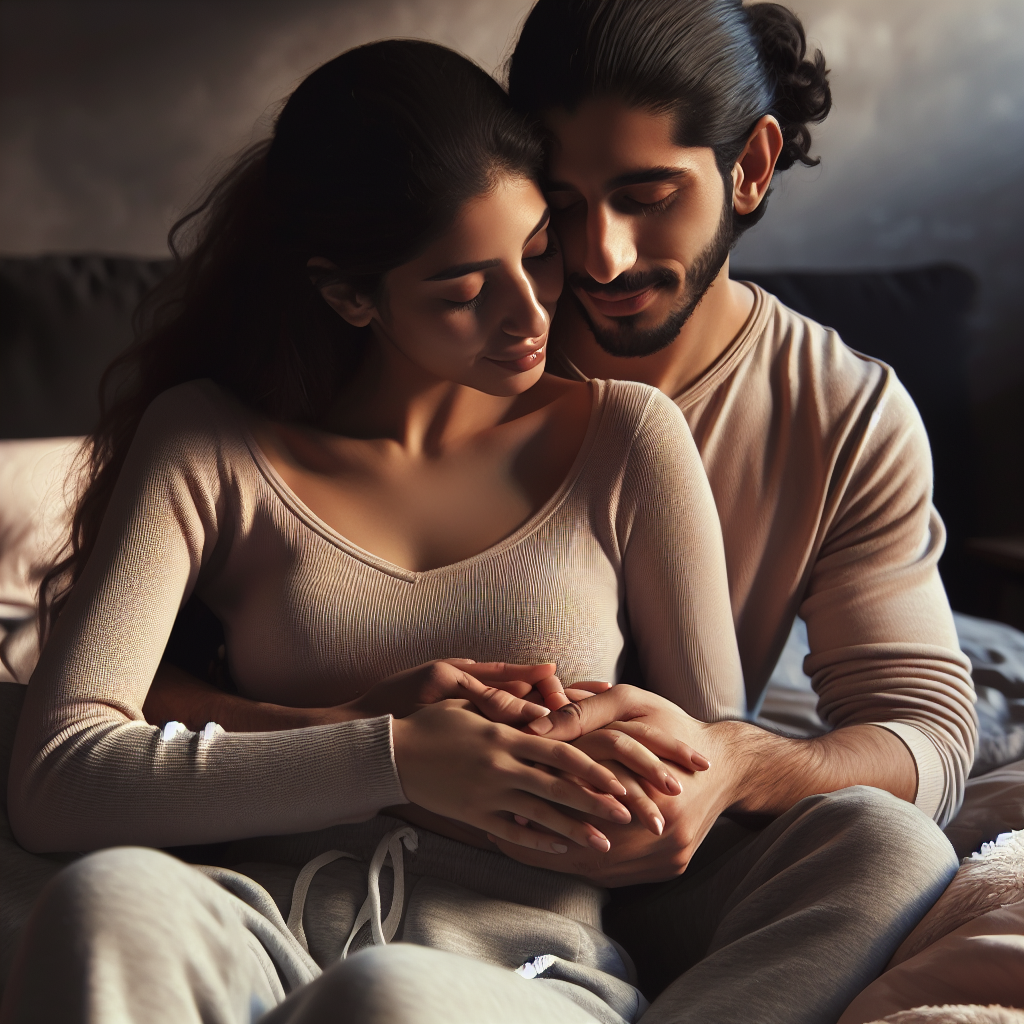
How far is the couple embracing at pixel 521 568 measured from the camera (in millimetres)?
910

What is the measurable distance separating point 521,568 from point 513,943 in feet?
1.09

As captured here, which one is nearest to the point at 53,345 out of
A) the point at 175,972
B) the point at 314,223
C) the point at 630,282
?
the point at 314,223

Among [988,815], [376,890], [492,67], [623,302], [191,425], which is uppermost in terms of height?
[492,67]

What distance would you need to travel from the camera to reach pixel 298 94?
105cm

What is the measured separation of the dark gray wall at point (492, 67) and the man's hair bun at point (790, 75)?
1170 mm

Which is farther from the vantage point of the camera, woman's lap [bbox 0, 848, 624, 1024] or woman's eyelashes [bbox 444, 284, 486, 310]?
woman's eyelashes [bbox 444, 284, 486, 310]

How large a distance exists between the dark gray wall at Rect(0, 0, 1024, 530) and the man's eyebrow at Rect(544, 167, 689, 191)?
1.40 m

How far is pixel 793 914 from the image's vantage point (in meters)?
0.84

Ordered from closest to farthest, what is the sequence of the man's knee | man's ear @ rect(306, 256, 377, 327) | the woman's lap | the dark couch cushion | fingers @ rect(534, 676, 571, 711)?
1. the woman's lap
2. the man's knee
3. fingers @ rect(534, 676, 571, 711)
4. man's ear @ rect(306, 256, 377, 327)
5. the dark couch cushion

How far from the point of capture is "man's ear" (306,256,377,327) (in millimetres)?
1069

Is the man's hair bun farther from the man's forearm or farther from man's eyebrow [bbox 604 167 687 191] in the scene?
the man's forearm

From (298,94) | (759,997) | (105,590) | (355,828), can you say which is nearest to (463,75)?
(298,94)

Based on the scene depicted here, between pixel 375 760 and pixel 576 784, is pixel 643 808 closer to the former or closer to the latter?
pixel 576 784

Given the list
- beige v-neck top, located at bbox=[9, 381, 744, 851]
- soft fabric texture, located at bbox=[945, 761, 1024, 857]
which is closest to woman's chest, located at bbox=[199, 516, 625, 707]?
beige v-neck top, located at bbox=[9, 381, 744, 851]
